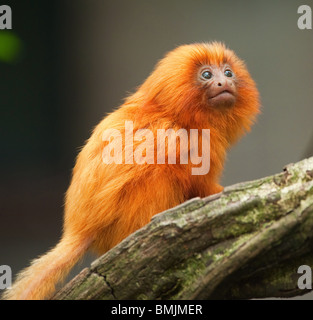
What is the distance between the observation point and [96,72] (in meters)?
2.30

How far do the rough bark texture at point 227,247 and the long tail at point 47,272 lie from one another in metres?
0.34

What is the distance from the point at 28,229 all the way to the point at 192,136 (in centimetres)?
121

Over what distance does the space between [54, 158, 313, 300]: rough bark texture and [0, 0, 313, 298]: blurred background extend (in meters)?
0.94

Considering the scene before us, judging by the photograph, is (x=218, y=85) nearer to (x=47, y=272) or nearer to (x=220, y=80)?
(x=220, y=80)

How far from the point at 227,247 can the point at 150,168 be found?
1.69 feet

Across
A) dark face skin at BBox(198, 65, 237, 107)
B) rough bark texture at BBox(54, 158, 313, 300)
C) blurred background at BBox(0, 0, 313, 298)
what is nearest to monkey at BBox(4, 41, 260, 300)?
dark face skin at BBox(198, 65, 237, 107)

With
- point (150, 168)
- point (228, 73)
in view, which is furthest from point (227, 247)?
point (228, 73)

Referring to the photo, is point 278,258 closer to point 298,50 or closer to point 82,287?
point 82,287

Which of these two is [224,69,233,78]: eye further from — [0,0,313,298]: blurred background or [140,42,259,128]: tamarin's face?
[0,0,313,298]: blurred background

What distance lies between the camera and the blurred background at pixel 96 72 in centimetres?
223

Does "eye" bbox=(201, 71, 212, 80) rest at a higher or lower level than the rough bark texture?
higher

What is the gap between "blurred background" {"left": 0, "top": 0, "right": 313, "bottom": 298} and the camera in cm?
223

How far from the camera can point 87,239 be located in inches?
68.2
